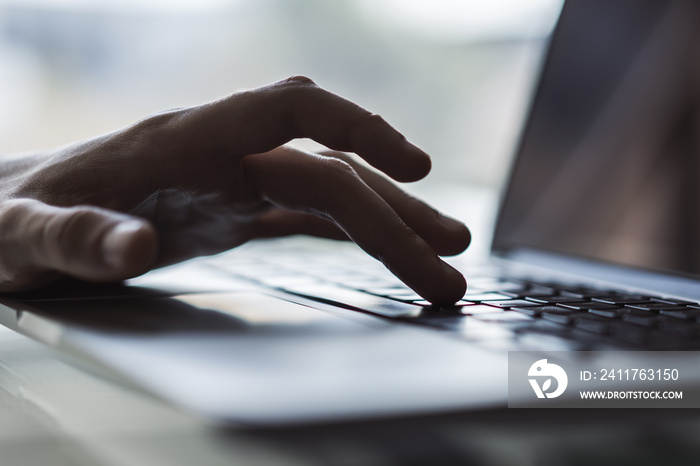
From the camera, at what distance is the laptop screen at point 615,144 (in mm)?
698

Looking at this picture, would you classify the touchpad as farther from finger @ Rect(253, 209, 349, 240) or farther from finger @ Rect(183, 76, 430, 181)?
finger @ Rect(253, 209, 349, 240)

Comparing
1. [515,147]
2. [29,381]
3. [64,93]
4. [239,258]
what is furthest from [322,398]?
[64,93]

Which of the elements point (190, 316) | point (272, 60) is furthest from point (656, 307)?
point (272, 60)

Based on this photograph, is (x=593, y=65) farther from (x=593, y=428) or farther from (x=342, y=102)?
(x=593, y=428)

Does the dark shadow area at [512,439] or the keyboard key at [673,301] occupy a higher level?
the keyboard key at [673,301]

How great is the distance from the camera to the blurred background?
72.2 inches

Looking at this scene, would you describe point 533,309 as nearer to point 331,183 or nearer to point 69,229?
point 331,183

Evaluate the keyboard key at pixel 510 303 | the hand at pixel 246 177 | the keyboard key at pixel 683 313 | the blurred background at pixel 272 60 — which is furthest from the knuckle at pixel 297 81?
the blurred background at pixel 272 60

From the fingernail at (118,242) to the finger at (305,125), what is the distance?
22cm

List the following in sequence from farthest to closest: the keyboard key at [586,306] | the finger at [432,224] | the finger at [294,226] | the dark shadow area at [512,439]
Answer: the finger at [294,226]
the finger at [432,224]
the keyboard key at [586,306]
the dark shadow area at [512,439]

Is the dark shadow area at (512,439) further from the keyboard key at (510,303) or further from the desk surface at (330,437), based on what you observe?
the keyboard key at (510,303)

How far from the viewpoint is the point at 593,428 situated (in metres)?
0.30

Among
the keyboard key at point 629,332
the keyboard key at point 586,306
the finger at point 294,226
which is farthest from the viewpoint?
the finger at point 294,226

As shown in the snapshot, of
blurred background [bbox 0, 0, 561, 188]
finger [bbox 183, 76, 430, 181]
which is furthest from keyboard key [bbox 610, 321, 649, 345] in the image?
blurred background [bbox 0, 0, 561, 188]
